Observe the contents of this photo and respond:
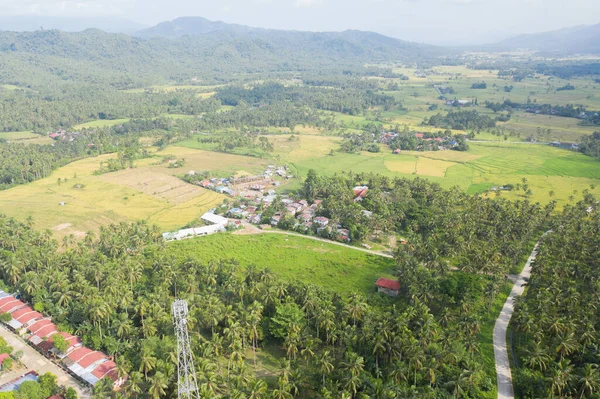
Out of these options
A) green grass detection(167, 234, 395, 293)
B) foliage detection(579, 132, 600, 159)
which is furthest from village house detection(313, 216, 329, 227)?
foliage detection(579, 132, 600, 159)

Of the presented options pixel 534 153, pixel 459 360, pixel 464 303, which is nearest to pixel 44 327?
pixel 459 360

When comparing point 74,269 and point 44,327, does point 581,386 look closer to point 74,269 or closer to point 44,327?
point 44,327

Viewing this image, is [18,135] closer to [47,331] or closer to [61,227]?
[61,227]

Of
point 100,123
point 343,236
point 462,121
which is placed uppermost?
point 462,121

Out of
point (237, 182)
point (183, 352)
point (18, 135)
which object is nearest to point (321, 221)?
point (237, 182)

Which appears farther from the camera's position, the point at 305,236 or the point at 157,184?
the point at 157,184

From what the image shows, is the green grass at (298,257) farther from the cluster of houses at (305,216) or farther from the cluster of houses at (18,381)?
the cluster of houses at (18,381)
